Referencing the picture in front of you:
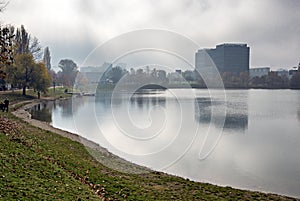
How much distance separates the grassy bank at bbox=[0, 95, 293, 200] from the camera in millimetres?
6824

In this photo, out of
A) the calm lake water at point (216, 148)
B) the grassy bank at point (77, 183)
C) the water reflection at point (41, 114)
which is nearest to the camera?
the grassy bank at point (77, 183)

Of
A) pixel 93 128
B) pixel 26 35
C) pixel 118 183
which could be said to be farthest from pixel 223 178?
pixel 26 35

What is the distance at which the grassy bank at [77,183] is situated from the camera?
22.4ft

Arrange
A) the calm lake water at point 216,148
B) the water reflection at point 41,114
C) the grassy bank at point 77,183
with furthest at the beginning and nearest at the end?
the water reflection at point 41,114 < the calm lake water at point 216,148 < the grassy bank at point 77,183

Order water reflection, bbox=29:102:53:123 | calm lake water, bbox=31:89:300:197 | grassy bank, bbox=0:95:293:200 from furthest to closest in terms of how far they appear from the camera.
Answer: water reflection, bbox=29:102:53:123, calm lake water, bbox=31:89:300:197, grassy bank, bbox=0:95:293:200

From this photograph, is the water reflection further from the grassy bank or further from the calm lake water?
the grassy bank

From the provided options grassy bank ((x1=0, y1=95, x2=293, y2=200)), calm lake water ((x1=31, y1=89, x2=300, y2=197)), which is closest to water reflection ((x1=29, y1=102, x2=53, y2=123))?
calm lake water ((x1=31, y1=89, x2=300, y2=197))

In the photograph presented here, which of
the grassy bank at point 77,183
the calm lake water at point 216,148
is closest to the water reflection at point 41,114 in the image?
the calm lake water at point 216,148

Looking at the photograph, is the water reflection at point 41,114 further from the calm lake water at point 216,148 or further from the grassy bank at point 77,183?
the grassy bank at point 77,183

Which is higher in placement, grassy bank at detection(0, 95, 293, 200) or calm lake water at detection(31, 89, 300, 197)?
grassy bank at detection(0, 95, 293, 200)

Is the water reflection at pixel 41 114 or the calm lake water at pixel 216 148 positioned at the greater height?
the water reflection at pixel 41 114

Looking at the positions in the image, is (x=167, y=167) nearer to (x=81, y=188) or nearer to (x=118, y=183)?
(x=118, y=183)

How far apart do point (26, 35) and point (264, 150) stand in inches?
2090

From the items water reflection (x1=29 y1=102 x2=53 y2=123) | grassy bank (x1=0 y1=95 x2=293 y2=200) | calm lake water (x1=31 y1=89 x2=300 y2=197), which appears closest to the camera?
grassy bank (x1=0 y1=95 x2=293 y2=200)
